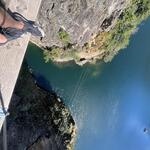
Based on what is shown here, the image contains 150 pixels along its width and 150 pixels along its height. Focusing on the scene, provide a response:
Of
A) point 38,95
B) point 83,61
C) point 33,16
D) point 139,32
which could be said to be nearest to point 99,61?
point 83,61

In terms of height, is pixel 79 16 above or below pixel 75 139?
above

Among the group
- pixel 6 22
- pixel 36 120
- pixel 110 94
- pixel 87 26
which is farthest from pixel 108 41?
pixel 6 22

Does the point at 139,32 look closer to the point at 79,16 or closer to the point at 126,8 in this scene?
the point at 126,8

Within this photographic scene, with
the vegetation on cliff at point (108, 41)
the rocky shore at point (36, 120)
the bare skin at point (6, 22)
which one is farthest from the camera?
the vegetation on cliff at point (108, 41)

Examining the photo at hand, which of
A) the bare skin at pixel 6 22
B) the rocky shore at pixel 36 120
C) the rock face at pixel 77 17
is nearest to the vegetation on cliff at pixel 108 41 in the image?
the rock face at pixel 77 17

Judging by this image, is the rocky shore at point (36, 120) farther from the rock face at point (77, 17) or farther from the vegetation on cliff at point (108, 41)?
the rock face at point (77, 17)

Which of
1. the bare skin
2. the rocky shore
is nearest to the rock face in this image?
the rocky shore

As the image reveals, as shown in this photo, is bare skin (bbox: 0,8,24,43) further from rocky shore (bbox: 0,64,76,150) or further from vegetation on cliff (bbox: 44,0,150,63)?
vegetation on cliff (bbox: 44,0,150,63)
